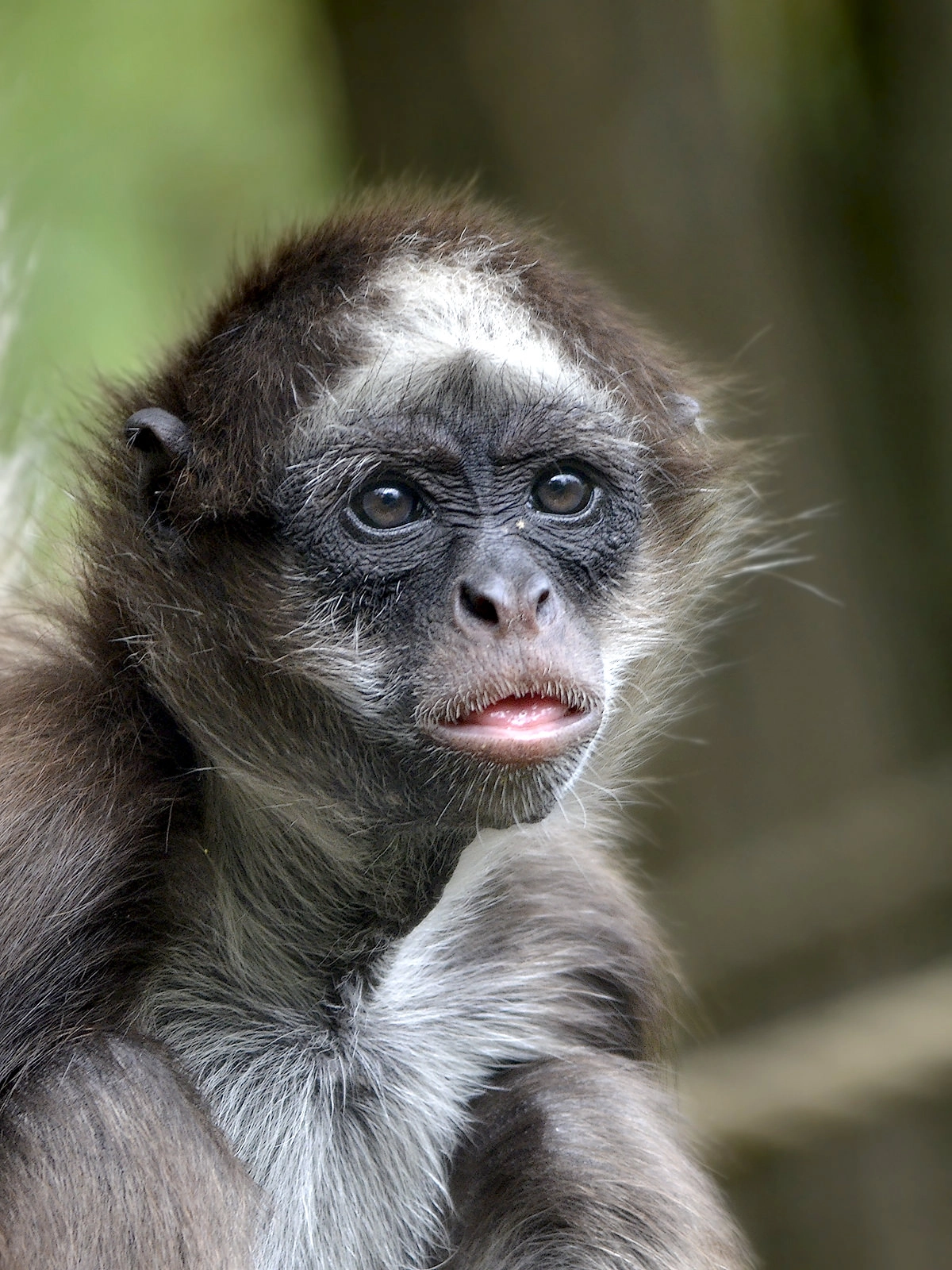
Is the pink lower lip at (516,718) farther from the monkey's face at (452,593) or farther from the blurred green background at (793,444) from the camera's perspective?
the blurred green background at (793,444)

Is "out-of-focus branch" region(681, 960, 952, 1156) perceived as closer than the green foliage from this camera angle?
Yes

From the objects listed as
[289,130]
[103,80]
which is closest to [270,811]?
[103,80]

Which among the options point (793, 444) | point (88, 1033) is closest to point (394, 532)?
point (88, 1033)

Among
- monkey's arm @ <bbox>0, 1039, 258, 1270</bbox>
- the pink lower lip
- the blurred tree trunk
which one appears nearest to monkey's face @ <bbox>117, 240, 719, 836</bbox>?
the pink lower lip

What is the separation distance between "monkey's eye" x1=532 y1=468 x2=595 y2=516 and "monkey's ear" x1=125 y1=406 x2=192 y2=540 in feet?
2.90

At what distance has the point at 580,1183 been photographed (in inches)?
161

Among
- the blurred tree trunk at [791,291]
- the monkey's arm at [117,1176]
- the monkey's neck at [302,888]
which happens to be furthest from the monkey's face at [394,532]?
the blurred tree trunk at [791,291]

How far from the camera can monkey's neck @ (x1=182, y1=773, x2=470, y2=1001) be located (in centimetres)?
404

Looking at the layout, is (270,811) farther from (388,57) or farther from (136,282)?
(136,282)

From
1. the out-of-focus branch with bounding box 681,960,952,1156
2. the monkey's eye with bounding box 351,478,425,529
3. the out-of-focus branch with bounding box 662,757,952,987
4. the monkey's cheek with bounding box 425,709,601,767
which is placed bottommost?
the out-of-focus branch with bounding box 681,960,952,1156

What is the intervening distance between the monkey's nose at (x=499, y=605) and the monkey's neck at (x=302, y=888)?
72 centimetres

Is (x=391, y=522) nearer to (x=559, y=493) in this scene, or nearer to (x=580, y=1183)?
(x=559, y=493)

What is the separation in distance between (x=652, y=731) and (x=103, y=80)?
9.18 metres

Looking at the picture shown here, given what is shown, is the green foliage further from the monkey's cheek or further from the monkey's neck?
the monkey's cheek
